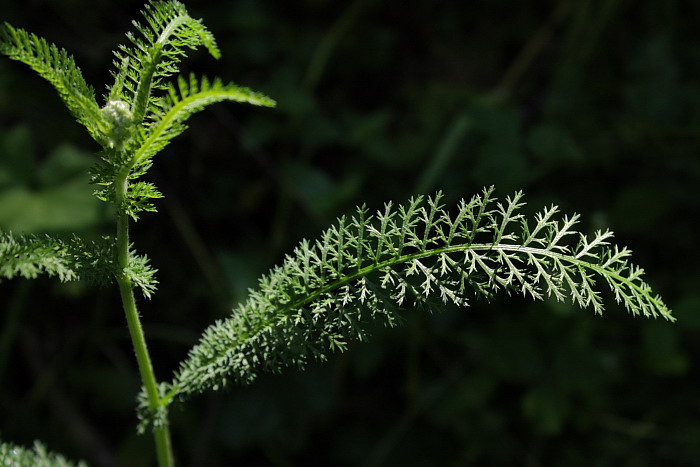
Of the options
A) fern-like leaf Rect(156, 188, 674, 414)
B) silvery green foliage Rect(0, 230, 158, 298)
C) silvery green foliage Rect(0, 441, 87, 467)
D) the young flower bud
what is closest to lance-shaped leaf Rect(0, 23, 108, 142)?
the young flower bud

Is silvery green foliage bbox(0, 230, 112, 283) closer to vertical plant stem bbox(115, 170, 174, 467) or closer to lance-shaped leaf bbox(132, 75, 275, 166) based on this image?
vertical plant stem bbox(115, 170, 174, 467)

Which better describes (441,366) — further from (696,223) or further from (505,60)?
(505,60)

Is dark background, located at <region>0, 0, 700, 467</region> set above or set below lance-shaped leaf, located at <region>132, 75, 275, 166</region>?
above

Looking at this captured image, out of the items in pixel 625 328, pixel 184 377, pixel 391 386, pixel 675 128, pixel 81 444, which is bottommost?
pixel 184 377

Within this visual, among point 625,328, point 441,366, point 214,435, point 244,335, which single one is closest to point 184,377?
point 244,335

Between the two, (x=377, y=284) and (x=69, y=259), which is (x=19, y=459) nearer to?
(x=69, y=259)

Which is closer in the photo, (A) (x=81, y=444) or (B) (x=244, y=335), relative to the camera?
(B) (x=244, y=335)
